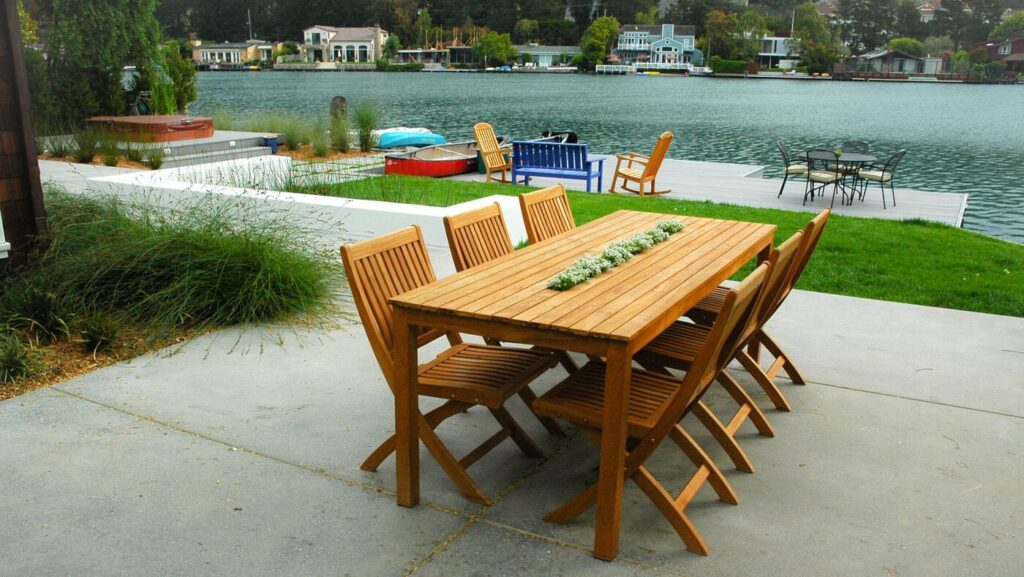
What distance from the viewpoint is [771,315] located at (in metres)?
4.66

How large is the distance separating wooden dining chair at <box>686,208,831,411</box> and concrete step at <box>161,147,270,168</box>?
1039 centimetres

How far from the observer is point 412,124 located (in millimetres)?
38219

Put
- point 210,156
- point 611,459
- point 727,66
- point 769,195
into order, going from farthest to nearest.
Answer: point 727,66 < point 210,156 < point 769,195 < point 611,459

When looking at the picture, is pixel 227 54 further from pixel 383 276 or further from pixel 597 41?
pixel 383 276

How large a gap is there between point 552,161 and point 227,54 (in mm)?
122306

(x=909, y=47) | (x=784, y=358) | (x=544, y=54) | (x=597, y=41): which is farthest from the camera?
(x=544, y=54)

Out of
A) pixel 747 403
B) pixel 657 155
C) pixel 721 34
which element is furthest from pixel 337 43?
pixel 747 403

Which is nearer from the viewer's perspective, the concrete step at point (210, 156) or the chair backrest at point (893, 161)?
the chair backrest at point (893, 161)

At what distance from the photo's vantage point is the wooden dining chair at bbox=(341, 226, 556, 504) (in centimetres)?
344

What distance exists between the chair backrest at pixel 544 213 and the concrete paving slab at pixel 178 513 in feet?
7.00

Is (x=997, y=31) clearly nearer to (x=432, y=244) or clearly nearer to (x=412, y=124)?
(x=412, y=124)

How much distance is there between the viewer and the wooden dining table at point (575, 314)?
294 centimetres

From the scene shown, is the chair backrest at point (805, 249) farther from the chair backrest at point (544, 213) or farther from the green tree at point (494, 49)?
the green tree at point (494, 49)

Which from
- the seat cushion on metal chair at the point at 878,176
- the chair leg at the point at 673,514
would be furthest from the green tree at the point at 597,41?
the chair leg at the point at 673,514
